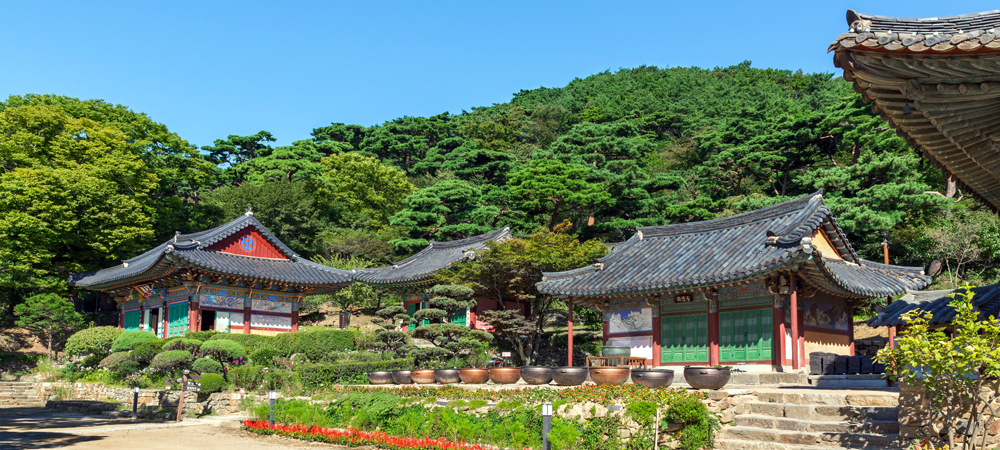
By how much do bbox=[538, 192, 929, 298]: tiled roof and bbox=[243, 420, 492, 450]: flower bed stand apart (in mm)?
9037

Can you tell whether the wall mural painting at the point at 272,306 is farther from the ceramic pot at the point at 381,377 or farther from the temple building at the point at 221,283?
the ceramic pot at the point at 381,377

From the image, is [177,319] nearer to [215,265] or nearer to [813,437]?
[215,265]

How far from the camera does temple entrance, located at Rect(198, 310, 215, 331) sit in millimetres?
31359

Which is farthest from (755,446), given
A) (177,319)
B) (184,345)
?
(177,319)

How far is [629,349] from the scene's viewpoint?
22.0 meters

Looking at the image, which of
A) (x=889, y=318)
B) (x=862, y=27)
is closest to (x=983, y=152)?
(x=862, y=27)

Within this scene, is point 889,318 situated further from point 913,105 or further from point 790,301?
point 913,105

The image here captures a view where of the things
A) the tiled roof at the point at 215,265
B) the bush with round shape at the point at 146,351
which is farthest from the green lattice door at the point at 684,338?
the bush with round shape at the point at 146,351

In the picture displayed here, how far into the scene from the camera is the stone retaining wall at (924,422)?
30.3 ft

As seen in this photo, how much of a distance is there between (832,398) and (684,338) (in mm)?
9980

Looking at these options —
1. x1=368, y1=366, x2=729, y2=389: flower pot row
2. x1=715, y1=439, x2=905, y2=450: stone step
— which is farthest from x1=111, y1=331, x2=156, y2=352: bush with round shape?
x1=715, y1=439, x2=905, y2=450: stone step

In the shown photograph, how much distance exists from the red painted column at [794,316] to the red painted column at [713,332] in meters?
Answer: 2.19

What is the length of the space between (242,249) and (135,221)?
35.0 ft

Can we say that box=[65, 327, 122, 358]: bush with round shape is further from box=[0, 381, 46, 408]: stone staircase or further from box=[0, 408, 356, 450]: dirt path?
box=[0, 408, 356, 450]: dirt path
